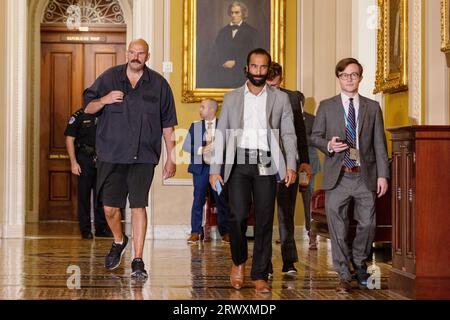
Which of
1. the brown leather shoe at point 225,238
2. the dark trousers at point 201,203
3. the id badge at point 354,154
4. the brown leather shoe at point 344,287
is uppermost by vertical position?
the id badge at point 354,154

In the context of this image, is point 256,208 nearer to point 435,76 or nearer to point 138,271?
point 138,271

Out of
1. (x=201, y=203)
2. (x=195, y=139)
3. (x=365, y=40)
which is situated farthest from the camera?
(x=365, y=40)

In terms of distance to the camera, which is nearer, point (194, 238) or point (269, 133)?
point (269, 133)

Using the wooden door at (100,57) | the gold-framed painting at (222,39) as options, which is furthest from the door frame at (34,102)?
the gold-framed painting at (222,39)

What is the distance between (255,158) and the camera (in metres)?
6.31

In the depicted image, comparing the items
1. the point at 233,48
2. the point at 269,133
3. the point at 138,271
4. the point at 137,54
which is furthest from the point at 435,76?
the point at 233,48

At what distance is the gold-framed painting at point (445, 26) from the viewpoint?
300 inches

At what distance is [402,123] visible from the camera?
8.98 meters

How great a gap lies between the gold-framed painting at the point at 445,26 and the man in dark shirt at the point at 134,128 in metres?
2.21

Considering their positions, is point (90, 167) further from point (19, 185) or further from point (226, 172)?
point (226, 172)

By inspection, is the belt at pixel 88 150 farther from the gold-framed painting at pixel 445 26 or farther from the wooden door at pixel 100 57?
the gold-framed painting at pixel 445 26

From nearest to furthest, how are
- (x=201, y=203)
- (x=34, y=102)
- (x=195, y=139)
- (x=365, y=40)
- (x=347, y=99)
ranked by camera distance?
(x=347, y=99) → (x=201, y=203) → (x=195, y=139) → (x=365, y=40) → (x=34, y=102)

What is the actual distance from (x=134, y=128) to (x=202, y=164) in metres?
3.87

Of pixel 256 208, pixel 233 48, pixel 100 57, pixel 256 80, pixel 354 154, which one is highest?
pixel 100 57
